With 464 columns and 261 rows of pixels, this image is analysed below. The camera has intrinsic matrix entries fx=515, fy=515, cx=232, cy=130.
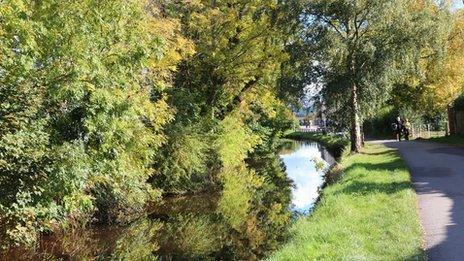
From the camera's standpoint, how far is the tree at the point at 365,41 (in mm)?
25672

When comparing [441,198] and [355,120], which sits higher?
[355,120]

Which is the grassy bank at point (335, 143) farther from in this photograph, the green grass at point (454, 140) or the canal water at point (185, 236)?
the canal water at point (185, 236)

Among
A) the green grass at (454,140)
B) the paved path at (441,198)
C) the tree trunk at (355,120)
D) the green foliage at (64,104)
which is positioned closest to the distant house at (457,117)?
the green grass at (454,140)

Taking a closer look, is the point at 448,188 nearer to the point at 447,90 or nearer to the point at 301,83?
the point at 301,83

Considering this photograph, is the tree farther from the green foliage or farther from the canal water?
the green foliage

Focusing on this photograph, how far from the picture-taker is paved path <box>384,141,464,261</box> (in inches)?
386

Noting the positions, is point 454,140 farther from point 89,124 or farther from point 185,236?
point 89,124

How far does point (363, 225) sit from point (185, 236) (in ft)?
20.6

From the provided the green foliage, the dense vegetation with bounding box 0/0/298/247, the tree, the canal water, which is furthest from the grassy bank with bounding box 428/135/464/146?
the green foliage

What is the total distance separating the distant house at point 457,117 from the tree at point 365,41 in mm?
9085

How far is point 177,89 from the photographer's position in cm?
2709

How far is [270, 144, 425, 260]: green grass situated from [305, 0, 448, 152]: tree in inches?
364

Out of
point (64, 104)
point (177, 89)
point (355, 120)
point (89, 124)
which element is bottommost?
point (89, 124)

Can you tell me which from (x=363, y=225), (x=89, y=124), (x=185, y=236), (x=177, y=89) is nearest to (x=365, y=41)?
(x=177, y=89)
